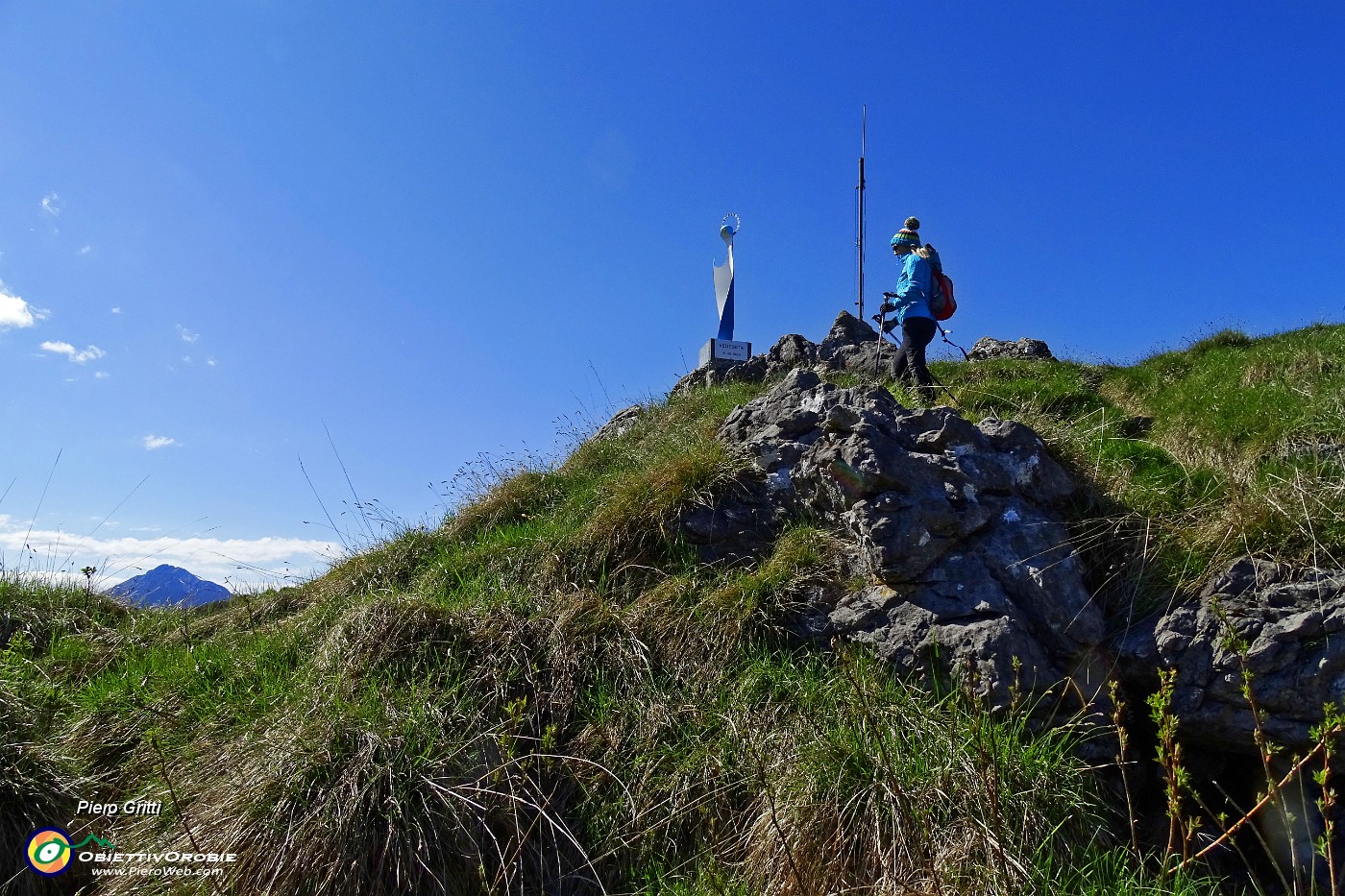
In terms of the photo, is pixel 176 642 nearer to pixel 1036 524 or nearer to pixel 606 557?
pixel 606 557

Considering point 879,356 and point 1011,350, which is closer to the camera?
point 879,356

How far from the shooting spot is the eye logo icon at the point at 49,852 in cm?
345

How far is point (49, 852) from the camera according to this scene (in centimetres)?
350

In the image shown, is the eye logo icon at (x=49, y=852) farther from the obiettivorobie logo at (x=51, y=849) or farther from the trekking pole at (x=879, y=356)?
the trekking pole at (x=879, y=356)

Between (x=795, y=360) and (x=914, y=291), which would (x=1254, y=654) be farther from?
(x=795, y=360)

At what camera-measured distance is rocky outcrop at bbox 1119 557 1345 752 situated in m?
3.46

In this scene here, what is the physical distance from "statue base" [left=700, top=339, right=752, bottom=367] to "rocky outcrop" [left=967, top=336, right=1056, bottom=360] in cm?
345

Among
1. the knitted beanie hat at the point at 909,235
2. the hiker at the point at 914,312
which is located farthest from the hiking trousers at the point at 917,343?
the knitted beanie hat at the point at 909,235

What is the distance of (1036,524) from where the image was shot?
14.3 feet

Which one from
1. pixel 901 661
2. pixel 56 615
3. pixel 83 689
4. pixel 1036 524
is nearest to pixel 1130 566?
pixel 1036 524

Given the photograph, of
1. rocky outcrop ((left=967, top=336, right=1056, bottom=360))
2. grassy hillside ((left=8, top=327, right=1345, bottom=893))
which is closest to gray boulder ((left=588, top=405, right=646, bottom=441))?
grassy hillside ((left=8, top=327, right=1345, bottom=893))

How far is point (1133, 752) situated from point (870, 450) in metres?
2.03

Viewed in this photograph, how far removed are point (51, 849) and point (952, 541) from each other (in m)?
4.82


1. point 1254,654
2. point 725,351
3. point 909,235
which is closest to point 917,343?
point 909,235
